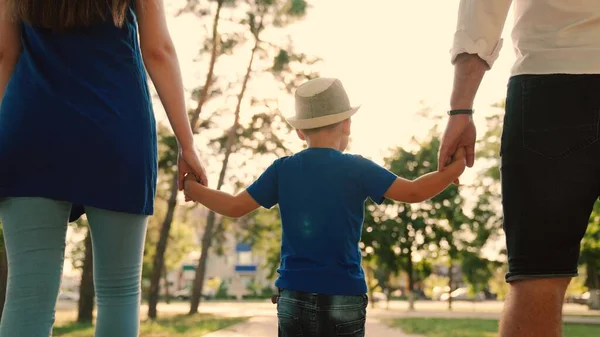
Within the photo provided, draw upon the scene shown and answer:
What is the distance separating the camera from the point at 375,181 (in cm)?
335

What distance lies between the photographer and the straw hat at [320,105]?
3.56m

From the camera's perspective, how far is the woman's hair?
8.96 feet

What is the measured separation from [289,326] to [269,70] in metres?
21.1

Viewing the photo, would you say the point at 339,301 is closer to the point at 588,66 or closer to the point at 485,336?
the point at 588,66

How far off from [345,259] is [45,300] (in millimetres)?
1203

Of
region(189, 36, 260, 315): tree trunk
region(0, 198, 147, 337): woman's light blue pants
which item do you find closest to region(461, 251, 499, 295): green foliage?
region(189, 36, 260, 315): tree trunk

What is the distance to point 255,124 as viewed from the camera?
25.0 meters

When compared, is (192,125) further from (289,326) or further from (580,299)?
(580,299)

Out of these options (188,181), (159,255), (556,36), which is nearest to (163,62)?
(188,181)

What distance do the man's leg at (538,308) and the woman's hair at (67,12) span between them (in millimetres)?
1630

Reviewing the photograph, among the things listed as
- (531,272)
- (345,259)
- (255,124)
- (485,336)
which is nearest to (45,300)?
(345,259)

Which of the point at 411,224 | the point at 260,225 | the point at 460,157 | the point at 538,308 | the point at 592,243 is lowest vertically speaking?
the point at 538,308

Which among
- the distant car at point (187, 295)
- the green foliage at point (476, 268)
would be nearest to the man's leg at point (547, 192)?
the green foliage at point (476, 268)

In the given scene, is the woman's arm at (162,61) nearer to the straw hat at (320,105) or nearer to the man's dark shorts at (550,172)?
the straw hat at (320,105)
